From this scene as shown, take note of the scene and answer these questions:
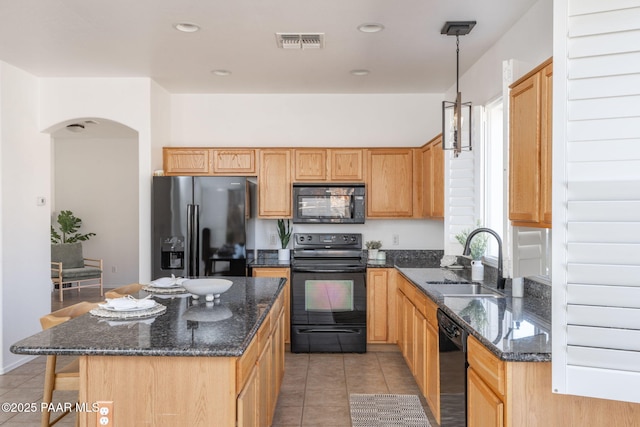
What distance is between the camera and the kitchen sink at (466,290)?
3046 mm

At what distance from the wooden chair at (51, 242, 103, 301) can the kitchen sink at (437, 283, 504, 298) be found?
5943 mm

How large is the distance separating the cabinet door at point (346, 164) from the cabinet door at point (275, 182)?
1.51 ft

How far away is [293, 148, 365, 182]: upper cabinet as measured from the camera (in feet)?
16.3

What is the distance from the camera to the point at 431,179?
4.50 metres

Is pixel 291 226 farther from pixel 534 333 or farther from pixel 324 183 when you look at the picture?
pixel 534 333

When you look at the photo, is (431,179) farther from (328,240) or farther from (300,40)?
(300,40)

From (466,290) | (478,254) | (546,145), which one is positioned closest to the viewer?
(546,145)

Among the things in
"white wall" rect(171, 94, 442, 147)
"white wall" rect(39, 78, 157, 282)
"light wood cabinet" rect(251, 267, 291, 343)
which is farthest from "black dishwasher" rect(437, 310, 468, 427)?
"white wall" rect(39, 78, 157, 282)

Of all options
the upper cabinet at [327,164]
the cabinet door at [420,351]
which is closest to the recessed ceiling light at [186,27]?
the upper cabinet at [327,164]

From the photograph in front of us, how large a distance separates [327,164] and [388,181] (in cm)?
67

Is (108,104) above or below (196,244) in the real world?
above

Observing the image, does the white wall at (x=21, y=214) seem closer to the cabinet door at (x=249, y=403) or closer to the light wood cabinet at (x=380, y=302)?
the cabinet door at (x=249, y=403)

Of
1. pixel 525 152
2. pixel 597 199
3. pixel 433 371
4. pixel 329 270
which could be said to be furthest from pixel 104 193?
pixel 597 199

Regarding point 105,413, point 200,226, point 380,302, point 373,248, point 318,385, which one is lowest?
point 318,385
